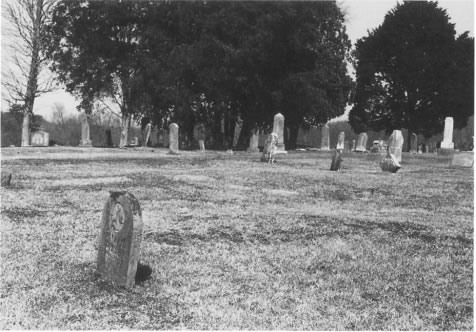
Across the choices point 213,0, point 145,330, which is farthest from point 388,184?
point 213,0

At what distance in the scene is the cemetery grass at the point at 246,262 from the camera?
15.1 feet

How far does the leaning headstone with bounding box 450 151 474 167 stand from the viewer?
66.6ft

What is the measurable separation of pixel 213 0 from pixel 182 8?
7.48ft

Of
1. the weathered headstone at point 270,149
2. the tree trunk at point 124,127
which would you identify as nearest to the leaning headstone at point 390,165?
the weathered headstone at point 270,149

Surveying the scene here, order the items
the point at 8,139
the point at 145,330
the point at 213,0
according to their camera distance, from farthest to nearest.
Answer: the point at 8,139 → the point at 213,0 → the point at 145,330

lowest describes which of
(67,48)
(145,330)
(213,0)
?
(145,330)

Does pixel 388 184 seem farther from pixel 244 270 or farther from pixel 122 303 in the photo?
pixel 122 303

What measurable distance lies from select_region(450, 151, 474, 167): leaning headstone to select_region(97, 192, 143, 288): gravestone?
18523 mm

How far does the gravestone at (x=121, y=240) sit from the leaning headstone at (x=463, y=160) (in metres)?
18.5

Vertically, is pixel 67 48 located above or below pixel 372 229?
above

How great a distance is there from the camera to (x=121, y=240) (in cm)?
532

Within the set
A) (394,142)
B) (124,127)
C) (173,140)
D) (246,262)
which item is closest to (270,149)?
(394,142)

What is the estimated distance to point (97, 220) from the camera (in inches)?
316

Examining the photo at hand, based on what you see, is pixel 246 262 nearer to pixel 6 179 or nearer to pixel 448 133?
pixel 6 179
